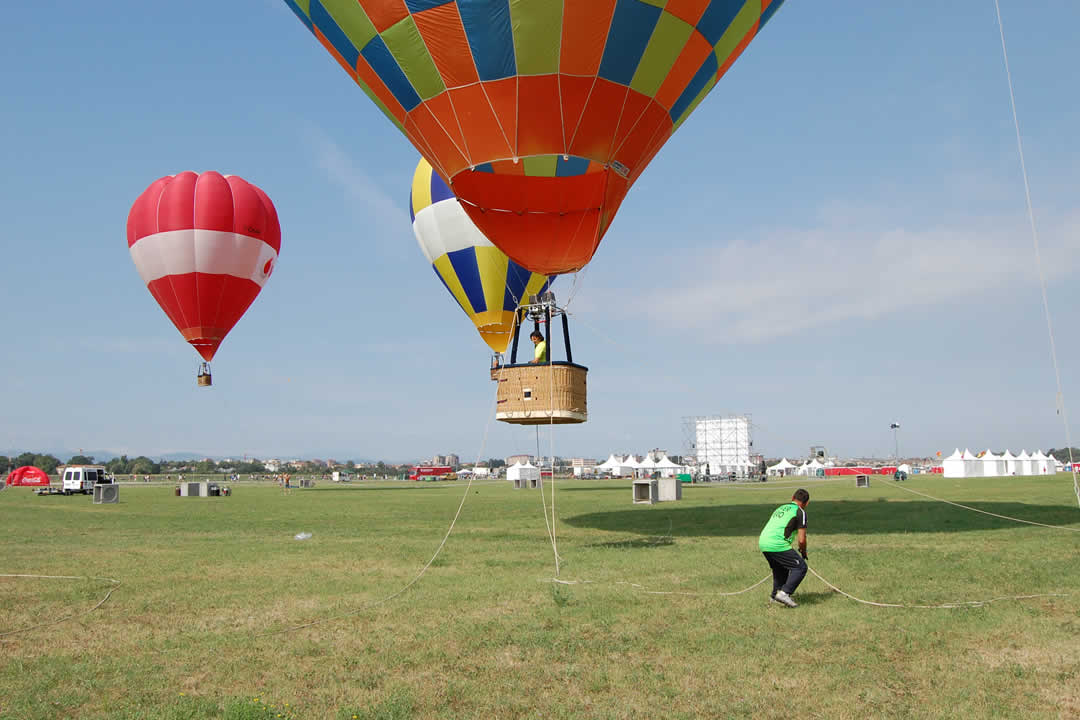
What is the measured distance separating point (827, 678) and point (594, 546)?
8.13 metres

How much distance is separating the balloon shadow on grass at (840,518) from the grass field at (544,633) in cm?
136

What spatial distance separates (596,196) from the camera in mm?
12742

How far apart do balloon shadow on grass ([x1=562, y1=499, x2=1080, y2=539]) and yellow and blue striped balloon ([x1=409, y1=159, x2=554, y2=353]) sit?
567cm

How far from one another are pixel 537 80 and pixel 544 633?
24.5 ft

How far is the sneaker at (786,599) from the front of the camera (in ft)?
26.2

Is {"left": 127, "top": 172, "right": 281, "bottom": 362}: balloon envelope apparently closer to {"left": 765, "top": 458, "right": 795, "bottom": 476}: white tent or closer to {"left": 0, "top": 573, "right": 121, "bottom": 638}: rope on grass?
{"left": 0, "top": 573, "right": 121, "bottom": 638}: rope on grass

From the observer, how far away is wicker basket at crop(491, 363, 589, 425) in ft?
45.8

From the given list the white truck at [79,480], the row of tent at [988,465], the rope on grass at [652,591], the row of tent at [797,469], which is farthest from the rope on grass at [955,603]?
the row of tent at [797,469]

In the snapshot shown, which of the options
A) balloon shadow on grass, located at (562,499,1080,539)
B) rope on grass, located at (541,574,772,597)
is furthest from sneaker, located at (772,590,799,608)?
balloon shadow on grass, located at (562,499,1080,539)

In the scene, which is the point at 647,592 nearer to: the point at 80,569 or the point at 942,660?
the point at 942,660

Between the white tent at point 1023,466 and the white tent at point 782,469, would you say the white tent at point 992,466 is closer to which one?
the white tent at point 1023,466

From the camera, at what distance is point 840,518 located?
17875mm

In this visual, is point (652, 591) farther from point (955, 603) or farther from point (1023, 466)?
point (1023, 466)

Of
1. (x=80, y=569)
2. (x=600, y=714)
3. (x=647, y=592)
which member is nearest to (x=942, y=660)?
(x=600, y=714)
